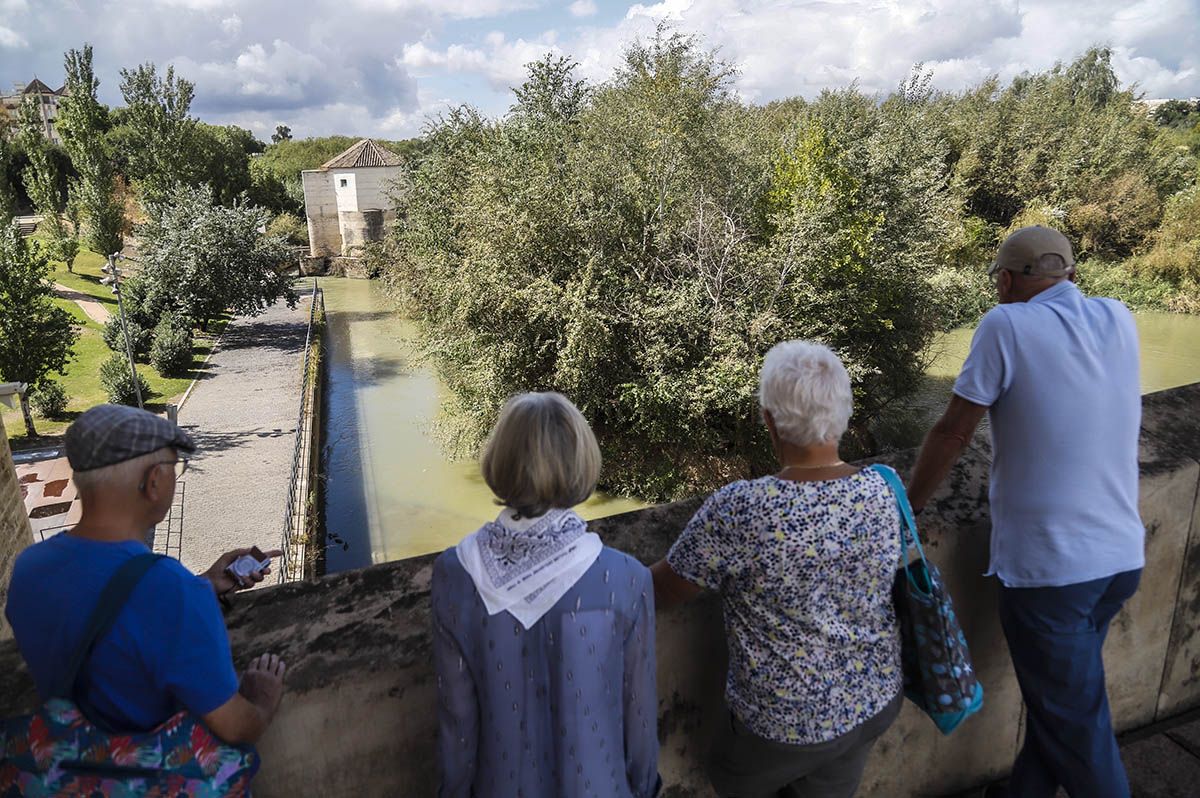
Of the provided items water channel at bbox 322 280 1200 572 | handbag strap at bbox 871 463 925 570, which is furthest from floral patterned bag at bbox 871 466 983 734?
water channel at bbox 322 280 1200 572

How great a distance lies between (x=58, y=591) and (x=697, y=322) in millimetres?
11369

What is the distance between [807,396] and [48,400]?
18.8m

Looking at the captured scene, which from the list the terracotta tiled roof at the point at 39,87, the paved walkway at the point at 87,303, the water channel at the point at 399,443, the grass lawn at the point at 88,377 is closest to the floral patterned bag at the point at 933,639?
the water channel at the point at 399,443

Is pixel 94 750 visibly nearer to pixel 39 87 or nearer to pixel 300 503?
pixel 300 503

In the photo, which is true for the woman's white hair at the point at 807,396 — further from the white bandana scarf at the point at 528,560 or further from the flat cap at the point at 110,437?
the flat cap at the point at 110,437

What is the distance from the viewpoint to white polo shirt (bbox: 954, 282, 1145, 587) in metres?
1.64

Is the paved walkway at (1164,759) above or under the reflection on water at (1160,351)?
above

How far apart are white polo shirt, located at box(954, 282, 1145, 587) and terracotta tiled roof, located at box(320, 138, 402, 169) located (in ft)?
143

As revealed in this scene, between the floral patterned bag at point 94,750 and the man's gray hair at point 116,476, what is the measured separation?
15 centimetres

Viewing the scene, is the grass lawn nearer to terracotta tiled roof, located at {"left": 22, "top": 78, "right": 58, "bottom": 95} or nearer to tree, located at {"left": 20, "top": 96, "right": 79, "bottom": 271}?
tree, located at {"left": 20, "top": 96, "right": 79, "bottom": 271}

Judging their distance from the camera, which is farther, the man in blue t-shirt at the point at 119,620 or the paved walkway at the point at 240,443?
the paved walkway at the point at 240,443

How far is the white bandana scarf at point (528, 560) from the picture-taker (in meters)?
1.25

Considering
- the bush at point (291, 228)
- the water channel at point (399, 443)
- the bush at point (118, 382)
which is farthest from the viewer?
the bush at point (291, 228)

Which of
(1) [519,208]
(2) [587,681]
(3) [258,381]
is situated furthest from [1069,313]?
(3) [258,381]
